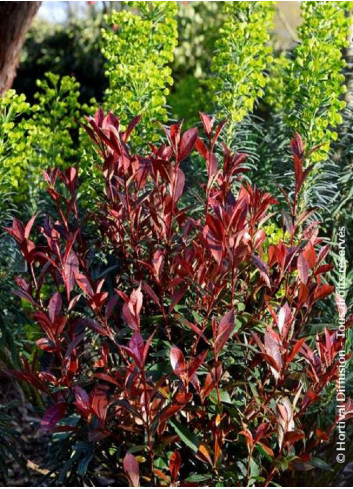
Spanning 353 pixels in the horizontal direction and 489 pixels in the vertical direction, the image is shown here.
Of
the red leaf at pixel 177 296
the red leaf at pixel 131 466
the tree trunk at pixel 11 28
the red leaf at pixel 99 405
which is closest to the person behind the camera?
the red leaf at pixel 131 466

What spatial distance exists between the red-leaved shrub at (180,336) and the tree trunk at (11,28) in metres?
1.64

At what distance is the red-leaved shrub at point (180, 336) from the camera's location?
2219mm

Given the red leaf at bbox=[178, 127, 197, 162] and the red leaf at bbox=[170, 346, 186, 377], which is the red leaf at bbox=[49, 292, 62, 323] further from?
the red leaf at bbox=[178, 127, 197, 162]

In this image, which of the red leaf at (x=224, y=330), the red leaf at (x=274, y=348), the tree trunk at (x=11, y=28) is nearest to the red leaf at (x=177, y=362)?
the red leaf at (x=224, y=330)

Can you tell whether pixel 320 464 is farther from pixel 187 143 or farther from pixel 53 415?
pixel 187 143

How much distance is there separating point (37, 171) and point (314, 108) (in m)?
1.44

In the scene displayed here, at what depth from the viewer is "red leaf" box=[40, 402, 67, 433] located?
89.3 inches

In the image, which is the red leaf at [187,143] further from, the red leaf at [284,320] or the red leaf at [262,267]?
the red leaf at [284,320]

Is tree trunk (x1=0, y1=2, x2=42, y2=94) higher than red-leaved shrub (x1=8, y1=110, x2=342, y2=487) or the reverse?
higher

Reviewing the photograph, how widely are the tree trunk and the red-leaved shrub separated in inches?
64.5

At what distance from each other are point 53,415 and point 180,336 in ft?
1.73

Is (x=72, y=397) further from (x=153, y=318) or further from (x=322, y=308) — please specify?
(x=322, y=308)

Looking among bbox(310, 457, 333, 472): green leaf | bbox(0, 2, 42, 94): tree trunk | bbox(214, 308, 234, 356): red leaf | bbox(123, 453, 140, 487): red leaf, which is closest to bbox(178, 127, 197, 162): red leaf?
bbox(214, 308, 234, 356): red leaf

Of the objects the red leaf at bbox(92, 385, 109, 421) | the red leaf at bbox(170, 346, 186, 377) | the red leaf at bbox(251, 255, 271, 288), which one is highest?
the red leaf at bbox(251, 255, 271, 288)
